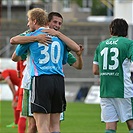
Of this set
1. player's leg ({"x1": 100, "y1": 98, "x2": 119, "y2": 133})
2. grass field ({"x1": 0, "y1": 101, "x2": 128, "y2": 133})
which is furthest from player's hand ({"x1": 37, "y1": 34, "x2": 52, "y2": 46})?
grass field ({"x1": 0, "y1": 101, "x2": 128, "y2": 133})

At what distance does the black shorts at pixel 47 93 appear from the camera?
9.92 metres

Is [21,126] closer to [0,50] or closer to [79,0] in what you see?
[0,50]

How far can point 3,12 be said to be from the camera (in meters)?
63.3

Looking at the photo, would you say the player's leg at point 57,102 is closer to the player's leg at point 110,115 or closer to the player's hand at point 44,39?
the player's hand at point 44,39

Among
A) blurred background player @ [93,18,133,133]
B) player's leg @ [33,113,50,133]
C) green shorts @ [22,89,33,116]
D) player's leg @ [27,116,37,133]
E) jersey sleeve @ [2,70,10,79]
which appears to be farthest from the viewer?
jersey sleeve @ [2,70,10,79]

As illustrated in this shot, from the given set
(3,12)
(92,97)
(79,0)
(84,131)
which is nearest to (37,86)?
(84,131)

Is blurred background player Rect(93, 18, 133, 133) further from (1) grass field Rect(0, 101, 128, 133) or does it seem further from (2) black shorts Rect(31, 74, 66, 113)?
(1) grass field Rect(0, 101, 128, 133)

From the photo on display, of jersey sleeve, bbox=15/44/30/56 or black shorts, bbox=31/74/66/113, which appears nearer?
black shorts, bbox=31/74/66/113

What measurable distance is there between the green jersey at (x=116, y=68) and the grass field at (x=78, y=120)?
475cm

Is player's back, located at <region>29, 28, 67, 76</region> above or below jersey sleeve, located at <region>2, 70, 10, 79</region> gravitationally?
above

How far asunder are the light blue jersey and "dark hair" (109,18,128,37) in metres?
1.47

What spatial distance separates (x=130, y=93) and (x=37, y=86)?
196 centimetres

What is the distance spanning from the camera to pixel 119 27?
11.4m

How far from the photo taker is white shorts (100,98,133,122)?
11.4m
